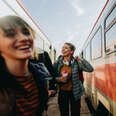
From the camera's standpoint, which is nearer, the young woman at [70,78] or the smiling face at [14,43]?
the smiling face at [14,43]

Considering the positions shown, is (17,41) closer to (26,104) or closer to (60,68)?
(26,104)

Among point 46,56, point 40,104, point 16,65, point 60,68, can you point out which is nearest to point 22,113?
point 40,104

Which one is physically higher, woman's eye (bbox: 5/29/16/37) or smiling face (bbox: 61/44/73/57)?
smiling face (bbox: 61/44/73/57)

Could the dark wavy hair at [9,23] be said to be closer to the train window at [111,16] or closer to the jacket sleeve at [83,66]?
the jacket sleeve at [83,66]

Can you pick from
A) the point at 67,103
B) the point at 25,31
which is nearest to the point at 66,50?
the point at 67,103

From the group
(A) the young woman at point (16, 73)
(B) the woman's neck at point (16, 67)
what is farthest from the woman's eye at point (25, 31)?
(B) the woman's neck at point (16, 67)

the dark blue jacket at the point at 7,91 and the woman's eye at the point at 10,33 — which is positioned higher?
the woman's eye at the point at 10,33

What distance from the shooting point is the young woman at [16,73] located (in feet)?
3.25

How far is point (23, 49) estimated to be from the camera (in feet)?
3.44

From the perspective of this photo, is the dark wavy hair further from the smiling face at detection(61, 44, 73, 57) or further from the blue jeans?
the blue jeans

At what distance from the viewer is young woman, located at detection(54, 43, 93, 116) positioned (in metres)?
2.63

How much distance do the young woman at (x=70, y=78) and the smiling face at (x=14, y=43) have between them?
156 centimetres

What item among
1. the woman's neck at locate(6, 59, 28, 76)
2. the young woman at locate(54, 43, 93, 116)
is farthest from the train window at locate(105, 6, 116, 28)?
the woman's neck at locate(6, 59, 28, 76)

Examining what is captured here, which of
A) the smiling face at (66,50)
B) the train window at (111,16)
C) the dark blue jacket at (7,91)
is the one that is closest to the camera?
the dark blue jacket at (7,91)
